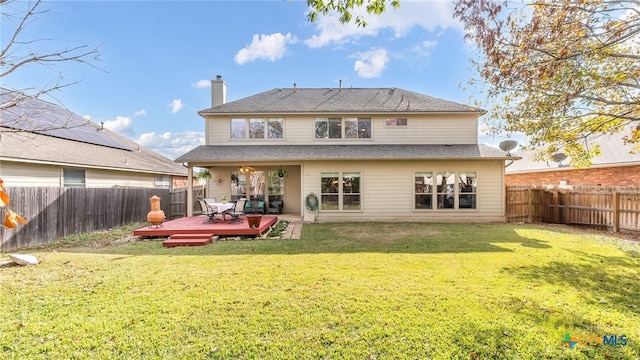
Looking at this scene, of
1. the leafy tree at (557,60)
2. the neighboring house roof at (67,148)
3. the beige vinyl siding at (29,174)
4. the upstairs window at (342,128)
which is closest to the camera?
the leafy tree at (557,60)

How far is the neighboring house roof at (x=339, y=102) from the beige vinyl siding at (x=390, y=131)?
0.33 m

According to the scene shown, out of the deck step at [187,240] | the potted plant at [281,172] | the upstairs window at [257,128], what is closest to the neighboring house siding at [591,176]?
the potted plant at [281,172]

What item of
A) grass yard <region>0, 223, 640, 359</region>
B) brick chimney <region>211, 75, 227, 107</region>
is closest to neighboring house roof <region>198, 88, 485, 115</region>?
brick chimney <region>211, 75, 227, 107</region>

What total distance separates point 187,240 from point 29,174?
7031 mm

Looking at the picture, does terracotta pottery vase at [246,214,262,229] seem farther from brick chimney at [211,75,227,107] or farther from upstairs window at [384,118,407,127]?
brick chimney at [211,75,227,107]

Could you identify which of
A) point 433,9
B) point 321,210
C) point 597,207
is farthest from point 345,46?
point 597,207

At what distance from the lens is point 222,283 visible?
460cm

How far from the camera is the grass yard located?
2.85m

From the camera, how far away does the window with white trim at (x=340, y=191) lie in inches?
472

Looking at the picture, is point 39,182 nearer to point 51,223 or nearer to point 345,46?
point 51,223

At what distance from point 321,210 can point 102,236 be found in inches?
309

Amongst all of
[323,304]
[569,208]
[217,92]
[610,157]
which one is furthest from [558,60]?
[217,92]

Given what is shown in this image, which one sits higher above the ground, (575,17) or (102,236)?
(575,17)

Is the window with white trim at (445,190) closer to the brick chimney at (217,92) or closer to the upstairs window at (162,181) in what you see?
the brick chimney at (217,92)
